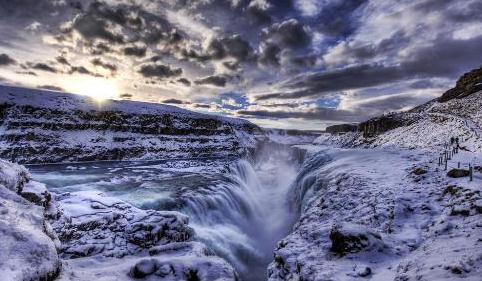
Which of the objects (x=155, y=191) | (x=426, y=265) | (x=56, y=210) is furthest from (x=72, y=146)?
(x=426, y=265)

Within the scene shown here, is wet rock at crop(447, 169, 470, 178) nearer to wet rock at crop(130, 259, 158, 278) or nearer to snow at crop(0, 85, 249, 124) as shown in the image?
wet rock at crop(130, 259, 158, 278)

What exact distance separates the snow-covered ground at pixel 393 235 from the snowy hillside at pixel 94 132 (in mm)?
48207

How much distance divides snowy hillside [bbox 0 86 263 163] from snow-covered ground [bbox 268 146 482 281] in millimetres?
48207

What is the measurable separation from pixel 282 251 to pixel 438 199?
662 cm

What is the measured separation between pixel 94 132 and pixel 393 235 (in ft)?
202

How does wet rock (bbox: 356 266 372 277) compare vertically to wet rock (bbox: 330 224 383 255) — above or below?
below

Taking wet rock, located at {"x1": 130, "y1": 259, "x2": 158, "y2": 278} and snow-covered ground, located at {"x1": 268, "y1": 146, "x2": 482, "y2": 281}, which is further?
wet rock, located at {"x1": 130, "y1": 259, "x2": 158, "y2": 278}

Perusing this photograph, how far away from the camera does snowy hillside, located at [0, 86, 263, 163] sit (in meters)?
49.4

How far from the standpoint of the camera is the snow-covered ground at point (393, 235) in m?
6.92

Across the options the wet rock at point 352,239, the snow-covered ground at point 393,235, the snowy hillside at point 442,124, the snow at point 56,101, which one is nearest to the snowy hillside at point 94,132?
the snow at point 56,101

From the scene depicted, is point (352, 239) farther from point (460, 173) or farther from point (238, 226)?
point (238, 226)

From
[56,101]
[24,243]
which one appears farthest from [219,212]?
[56,101]

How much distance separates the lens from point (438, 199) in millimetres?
11578

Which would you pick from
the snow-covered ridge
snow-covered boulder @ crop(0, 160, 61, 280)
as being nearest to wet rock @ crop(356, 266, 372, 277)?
the snow-covered ridge
